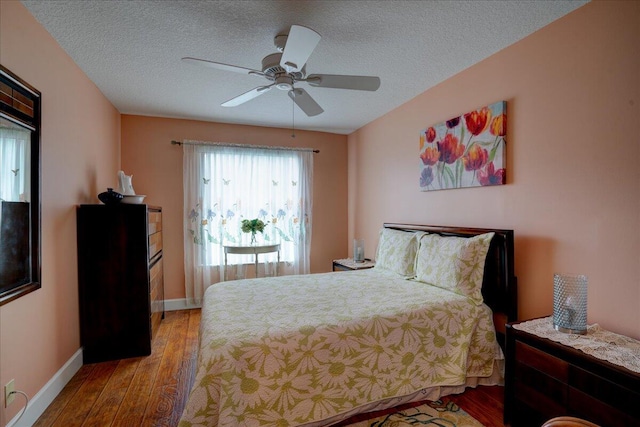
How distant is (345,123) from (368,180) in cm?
85

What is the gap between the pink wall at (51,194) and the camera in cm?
176

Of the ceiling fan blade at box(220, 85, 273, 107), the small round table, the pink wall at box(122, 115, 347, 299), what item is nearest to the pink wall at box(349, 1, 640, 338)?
the ceiling fan blade at box(220, 85, 273, 107)

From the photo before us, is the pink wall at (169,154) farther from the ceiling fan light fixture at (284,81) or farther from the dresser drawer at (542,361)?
the dresser drawer at (542,361)

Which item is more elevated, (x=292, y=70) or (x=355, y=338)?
(x=292, y=70)

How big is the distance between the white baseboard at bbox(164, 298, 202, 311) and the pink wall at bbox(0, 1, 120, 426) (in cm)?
150

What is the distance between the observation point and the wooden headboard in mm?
2211

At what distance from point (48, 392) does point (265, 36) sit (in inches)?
111

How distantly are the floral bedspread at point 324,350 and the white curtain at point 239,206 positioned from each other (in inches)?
70.8

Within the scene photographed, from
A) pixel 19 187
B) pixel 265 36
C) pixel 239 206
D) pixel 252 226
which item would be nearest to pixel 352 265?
pixel 252 226

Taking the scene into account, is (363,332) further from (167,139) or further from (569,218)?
(167,139)

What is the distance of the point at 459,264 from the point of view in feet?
7.54

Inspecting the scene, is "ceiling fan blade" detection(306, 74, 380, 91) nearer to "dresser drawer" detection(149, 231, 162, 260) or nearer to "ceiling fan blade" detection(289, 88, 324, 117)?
"ceiling fan blade" detection(289, 88, 324, 117)

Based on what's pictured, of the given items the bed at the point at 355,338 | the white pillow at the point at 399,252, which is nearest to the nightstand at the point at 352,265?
the white pillow at the point at 399,252

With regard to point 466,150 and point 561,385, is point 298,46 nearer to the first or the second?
point 466,150
